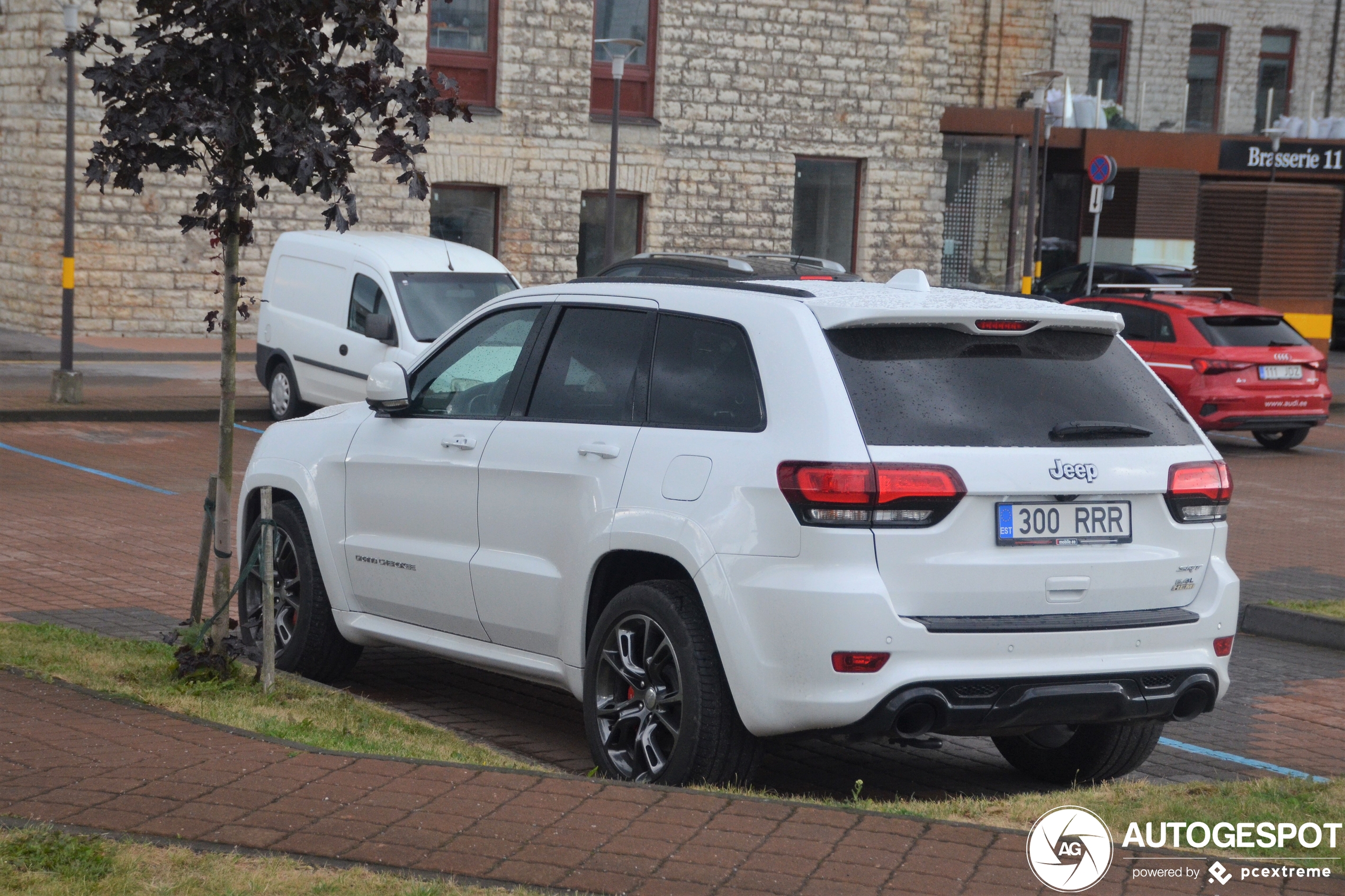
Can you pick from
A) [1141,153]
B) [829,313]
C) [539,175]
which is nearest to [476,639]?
[829,313]

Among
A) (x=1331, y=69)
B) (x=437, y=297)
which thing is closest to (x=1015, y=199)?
(x=1331, y=69)

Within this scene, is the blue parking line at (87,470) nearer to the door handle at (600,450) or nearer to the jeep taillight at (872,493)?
the door handle at (600,450)

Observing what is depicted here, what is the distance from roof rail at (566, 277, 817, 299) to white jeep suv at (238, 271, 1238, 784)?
0.03 meters

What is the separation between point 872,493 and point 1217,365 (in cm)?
1497

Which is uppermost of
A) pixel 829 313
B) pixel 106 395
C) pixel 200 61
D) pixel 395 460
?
pixel 200 61

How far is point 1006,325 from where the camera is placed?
5.72m

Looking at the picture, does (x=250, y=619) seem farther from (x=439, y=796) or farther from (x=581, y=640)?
(x=439, y=796)

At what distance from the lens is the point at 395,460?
277 inches

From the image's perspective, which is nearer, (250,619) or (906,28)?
(250,619)

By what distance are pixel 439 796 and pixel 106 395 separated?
16.0 m

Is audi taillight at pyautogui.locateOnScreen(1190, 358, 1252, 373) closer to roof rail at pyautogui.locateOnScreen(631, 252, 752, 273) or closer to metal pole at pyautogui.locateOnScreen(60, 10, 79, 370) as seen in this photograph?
roof rail at pyautogui.locateOnScreen(631, 252, 752, 273)

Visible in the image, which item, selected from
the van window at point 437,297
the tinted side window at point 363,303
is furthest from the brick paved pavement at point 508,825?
the tinted side window at point 363,303

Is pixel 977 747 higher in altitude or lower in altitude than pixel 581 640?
lower

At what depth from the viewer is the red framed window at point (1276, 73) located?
43438 millimetres
